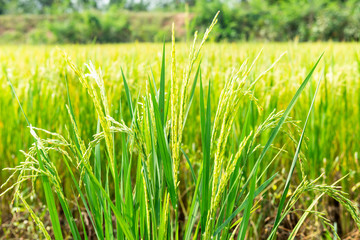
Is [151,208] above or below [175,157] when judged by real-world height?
below

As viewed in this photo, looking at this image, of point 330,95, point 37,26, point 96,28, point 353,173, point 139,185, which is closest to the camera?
point 139,185

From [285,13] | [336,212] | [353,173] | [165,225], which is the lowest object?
[336,212]

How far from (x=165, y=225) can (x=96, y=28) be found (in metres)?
20.1

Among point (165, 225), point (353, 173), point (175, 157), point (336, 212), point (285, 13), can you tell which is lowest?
point (336, 212)

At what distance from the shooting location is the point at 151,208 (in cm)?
68

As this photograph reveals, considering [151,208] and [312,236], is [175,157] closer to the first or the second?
[151,208]

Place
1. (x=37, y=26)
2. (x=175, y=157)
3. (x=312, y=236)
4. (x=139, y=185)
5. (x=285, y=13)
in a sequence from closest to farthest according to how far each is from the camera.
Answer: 1. (x=175, y=157)
2. (x=139, y=185)
3. (x=312, y=236)
4. (x=285, y=13)
5. (x=37, y=26)

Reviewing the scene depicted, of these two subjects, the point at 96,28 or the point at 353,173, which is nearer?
the point at 353,173

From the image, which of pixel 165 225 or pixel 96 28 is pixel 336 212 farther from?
pixel 96 28

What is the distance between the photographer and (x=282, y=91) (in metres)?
1.84

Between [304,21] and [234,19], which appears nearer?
[234,19]

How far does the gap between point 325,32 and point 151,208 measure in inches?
869

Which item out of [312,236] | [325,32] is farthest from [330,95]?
[325,32]

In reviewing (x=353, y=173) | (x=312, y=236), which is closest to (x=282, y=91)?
(x=353, y=173)
